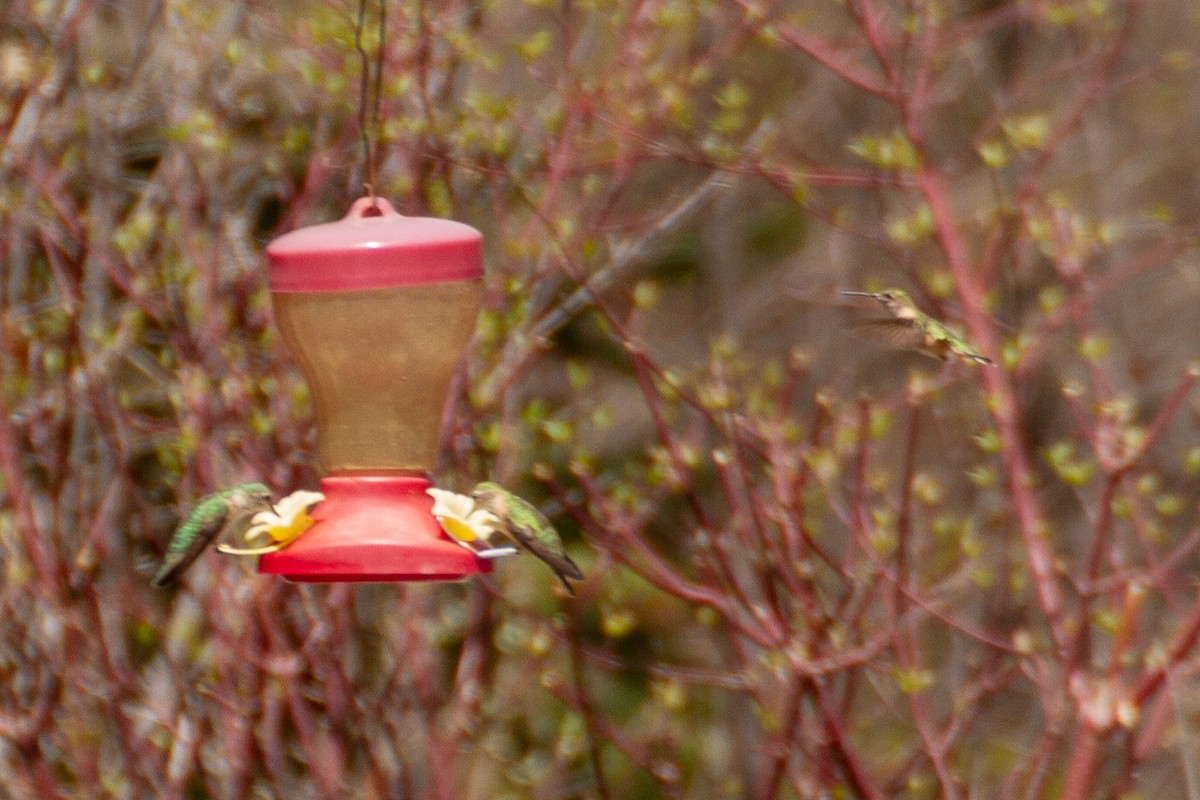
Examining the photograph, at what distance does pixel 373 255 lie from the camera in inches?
110

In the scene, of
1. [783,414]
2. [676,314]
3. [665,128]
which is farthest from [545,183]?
[676,314]

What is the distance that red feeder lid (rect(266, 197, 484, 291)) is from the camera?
2805 mm

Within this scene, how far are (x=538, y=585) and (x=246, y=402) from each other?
2.38m

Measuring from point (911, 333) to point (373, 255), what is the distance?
1486mm

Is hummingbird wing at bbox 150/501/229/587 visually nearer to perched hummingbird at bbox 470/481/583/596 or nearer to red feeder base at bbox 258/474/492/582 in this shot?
red feeder base at bbox 258/474/492/582

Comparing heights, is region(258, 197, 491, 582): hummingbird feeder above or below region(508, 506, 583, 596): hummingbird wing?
above

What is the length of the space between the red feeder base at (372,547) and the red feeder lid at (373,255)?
367mm

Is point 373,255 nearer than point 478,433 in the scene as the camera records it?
Yes

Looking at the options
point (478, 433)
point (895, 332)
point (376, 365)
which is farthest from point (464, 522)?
point (478, 433)

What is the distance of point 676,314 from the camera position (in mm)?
7660

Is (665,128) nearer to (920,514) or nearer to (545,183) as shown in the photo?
(545,183)

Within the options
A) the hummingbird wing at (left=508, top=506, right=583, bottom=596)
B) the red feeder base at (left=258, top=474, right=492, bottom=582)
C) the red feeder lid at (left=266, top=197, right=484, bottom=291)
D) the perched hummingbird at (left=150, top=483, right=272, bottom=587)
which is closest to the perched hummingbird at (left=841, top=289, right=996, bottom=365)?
the hummingbird wing at (left=508, top=506, right=583, bottom=596)

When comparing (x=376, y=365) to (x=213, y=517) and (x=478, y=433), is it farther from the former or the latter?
(x=478, y=433)

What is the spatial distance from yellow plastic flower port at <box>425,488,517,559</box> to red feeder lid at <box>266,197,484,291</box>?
0.36 m
